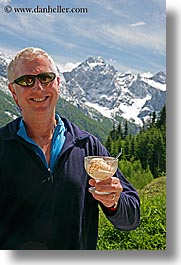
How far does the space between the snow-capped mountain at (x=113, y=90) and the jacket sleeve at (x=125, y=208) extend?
0.15m

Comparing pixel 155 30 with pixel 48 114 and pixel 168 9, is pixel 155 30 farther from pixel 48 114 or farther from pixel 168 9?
pixel 48 114

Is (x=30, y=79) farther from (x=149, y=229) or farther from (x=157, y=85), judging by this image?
(x=149, y=229)

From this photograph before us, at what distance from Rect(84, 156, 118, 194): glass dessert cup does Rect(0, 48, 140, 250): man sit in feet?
0.27

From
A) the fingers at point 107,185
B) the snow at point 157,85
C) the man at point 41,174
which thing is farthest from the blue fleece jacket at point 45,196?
the snow at point 157,85

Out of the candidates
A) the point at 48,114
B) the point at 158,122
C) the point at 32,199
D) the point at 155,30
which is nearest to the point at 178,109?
the point at 158,122

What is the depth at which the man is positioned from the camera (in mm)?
1638

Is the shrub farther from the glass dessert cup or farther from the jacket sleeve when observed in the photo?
the glass dessert cup

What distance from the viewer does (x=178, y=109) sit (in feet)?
5.66

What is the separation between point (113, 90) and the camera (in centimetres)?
179

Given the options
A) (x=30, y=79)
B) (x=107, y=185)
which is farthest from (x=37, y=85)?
(x=107, y=185)

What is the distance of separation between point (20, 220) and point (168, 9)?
0.82 m

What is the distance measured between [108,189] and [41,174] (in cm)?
25

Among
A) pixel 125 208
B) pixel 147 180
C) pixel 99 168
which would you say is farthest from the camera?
pixel 147 180

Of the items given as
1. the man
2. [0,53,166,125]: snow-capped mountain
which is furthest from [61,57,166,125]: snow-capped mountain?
the man
